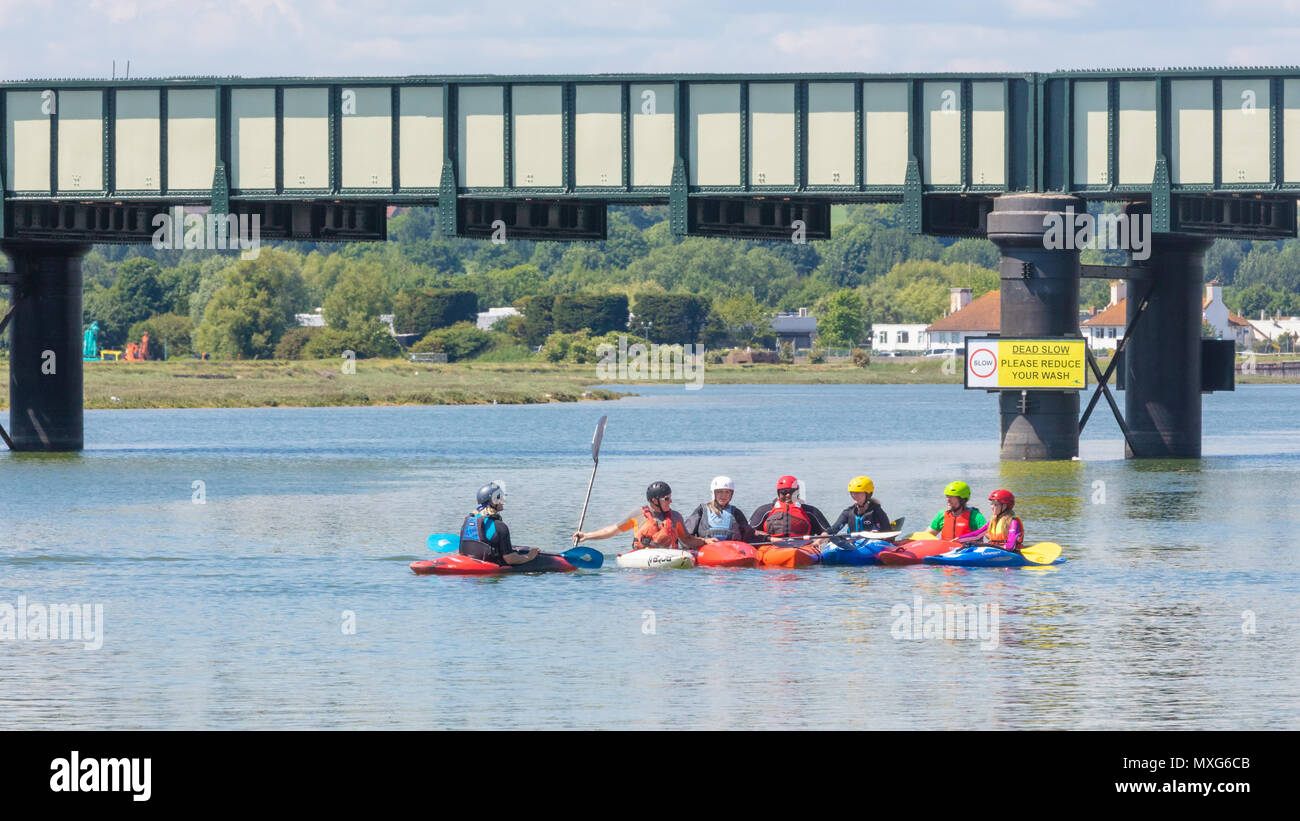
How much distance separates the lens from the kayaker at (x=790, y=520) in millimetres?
36438

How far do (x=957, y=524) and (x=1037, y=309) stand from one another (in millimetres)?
23573

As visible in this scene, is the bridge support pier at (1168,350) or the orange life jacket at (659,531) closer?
the orange life jacket at (659,531)

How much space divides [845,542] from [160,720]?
17058 millimetres

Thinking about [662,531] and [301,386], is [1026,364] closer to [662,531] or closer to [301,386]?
[662,531]

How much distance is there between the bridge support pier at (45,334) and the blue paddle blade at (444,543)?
34639 millimetres

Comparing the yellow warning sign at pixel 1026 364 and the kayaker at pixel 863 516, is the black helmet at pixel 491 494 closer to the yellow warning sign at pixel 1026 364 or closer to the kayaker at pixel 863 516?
the kayaker at pixel 863 516

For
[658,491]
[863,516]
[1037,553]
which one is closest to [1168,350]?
[1037,553]

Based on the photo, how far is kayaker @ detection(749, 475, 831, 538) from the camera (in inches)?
1435

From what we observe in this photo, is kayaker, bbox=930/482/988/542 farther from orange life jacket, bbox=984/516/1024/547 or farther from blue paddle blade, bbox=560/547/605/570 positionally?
blue paddle blade, bbox=560/547/605/570

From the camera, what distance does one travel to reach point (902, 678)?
23688 mm

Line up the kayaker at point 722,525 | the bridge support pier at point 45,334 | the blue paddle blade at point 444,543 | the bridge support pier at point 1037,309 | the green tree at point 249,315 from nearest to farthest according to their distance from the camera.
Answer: the kayaker at point 722,525
the blue paddle blade at point 444,543
the bridge support pier at point 1037,309
the bridge support pier at point 45,334
the green tree at point 249,315

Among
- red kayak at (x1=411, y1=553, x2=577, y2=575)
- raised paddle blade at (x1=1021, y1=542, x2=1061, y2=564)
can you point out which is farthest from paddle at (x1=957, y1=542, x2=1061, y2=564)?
red kayak at (x1=411, y1=553, x2=577, y2=575)

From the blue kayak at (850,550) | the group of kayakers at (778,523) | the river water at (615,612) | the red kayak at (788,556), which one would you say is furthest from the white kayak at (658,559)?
the blue kayak at (850,550)
